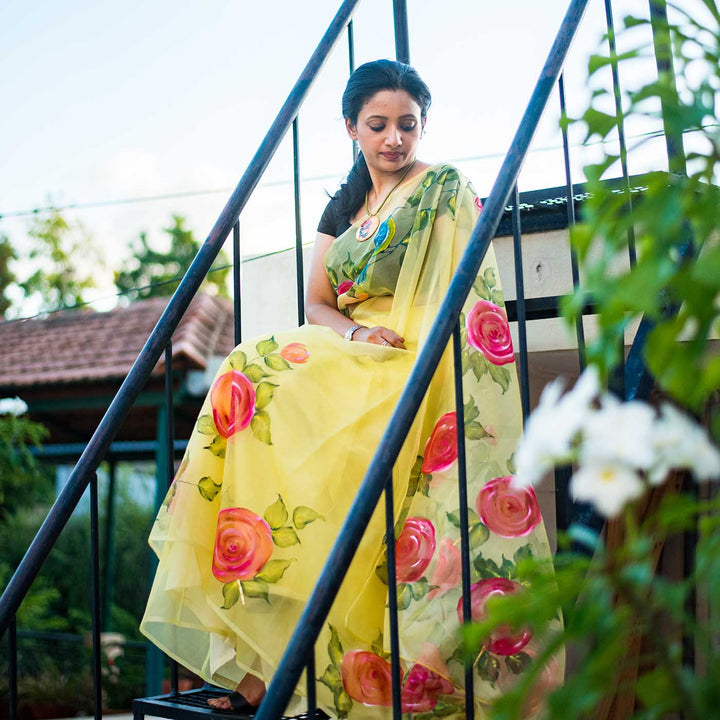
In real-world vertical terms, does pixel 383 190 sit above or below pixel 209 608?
above

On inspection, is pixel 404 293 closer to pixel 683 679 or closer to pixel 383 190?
pixel 383 190

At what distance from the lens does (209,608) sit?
5.61ft

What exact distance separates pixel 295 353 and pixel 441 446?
0.37m

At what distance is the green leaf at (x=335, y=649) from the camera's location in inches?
65.4

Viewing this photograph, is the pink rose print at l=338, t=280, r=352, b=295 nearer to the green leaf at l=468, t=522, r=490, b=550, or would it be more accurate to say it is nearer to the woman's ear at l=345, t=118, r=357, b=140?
the woman's ear at l=345, t=118, r=357, b=140

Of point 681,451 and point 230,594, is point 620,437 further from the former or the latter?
point 230,594

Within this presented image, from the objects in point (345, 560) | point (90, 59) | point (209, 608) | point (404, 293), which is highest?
point (90, 59)

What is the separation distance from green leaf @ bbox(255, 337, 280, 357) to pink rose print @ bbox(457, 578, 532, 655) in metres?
0.64

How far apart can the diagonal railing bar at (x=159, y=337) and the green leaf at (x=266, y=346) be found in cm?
19

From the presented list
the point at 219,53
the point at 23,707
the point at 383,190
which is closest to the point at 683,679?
the point at 383,190

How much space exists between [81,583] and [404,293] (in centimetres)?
822

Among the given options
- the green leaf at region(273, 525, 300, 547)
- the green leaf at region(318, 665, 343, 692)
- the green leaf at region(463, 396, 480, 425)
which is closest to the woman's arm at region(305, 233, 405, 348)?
the green leaf at region(463, 396, 480, 425)

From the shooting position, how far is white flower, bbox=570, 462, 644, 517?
0.68 metres

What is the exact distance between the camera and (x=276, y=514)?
176 centimetres
